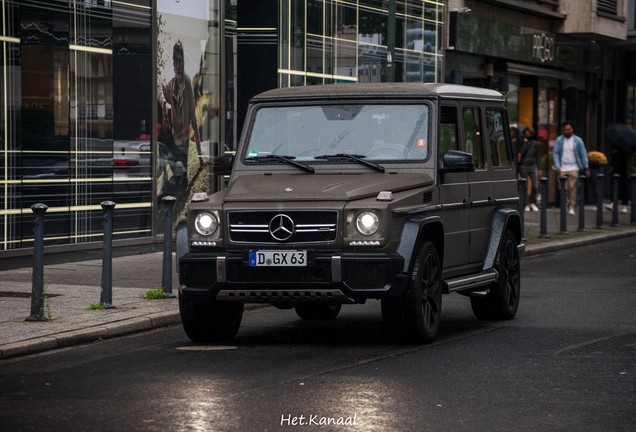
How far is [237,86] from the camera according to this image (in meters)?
19.1

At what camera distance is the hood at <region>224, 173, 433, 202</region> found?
770 cm

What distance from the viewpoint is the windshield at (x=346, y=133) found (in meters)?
8.57

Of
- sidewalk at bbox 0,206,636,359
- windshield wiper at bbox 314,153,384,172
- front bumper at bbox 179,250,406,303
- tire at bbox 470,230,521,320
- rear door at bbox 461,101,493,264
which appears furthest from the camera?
tire at bbox 470,230,521,320

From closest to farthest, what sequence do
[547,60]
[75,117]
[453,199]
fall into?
[453,199], [75,117], [547,60]

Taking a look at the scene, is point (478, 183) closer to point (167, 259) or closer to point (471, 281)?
point (471, 281)

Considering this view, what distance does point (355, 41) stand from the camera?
22234 millimetres

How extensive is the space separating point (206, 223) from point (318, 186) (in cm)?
89

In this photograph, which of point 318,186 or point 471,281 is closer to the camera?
point 318,186

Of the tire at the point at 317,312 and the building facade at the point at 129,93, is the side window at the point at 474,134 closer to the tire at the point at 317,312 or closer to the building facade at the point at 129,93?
the tire at the point at 317,312

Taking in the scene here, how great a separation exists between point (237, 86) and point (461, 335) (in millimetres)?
11263

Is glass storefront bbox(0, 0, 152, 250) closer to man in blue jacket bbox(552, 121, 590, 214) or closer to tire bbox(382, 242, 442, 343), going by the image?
tire bbox(382, 242, 442, 343)

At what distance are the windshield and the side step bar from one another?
107cm

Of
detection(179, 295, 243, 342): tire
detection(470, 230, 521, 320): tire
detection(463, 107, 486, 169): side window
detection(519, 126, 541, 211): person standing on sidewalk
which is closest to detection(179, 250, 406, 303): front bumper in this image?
detection(179, 295, 243, 342): tire

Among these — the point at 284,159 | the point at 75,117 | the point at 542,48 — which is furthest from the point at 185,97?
the point at 542,48
